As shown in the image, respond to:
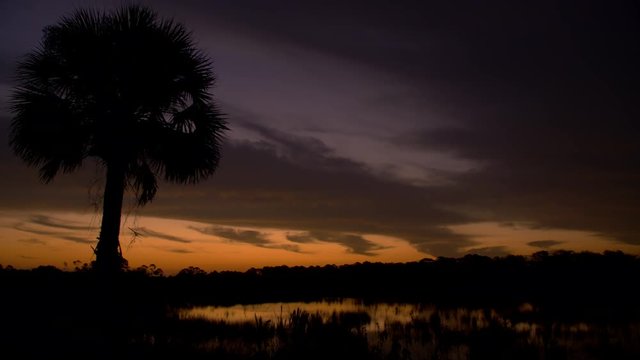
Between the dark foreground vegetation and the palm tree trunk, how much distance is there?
0.44 metres

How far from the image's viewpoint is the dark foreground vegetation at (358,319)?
29.5ft

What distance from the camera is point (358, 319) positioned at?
13.6 metres

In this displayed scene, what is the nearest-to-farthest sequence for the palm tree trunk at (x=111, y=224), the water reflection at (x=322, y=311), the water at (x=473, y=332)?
1. the water at (x=473, y=332)
2. the water reflection at (x=322, y=311)
3. the palm tree trunk at (x=111, y=224)

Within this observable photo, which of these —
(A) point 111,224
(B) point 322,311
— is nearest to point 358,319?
(B) point 322,311

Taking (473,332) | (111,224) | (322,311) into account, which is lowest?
(473,332)

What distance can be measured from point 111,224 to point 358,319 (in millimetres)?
7107

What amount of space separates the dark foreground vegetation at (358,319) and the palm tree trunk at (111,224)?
441 millimetres

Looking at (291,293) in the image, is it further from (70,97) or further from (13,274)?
(70,97)

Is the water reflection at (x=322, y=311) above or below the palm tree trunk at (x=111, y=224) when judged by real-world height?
below

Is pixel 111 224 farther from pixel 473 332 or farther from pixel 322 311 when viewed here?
pixel 473 332

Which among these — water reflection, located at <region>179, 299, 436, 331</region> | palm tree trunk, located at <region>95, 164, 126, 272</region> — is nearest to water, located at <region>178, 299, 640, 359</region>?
water reflection, located at <region>179, 299, 436, 331</region>

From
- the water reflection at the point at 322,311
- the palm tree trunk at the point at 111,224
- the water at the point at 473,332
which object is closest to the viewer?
the water at the point at 473,332

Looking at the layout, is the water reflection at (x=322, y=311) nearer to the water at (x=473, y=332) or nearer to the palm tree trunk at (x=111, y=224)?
the water at (x=473, y=332)

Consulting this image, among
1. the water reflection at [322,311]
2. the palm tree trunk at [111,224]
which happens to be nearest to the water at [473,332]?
the water reflection at [322,311]
